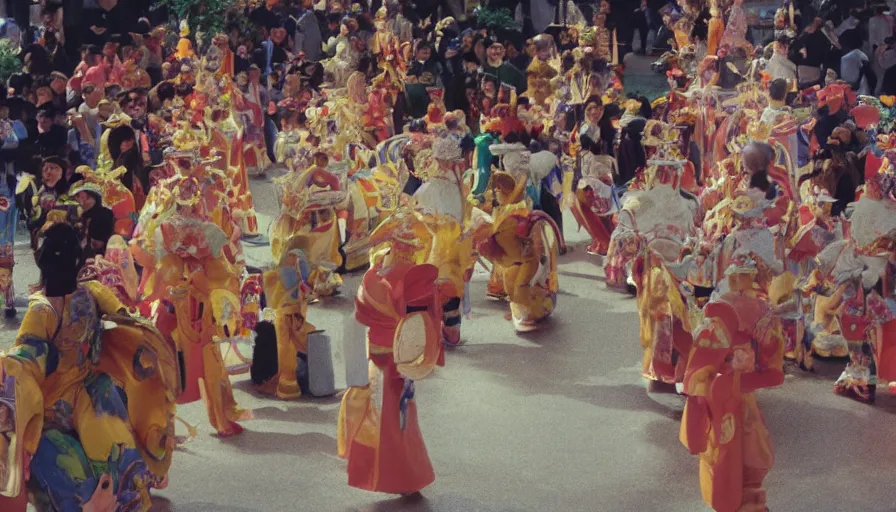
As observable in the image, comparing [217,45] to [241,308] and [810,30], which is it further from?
[241,308]

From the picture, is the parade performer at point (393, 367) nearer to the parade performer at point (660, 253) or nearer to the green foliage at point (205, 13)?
the parade performer at point (660, 253)

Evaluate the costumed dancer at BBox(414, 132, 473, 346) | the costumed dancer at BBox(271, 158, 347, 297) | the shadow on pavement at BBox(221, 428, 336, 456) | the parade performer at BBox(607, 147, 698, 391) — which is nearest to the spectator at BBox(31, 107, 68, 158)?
the costumed dancer at BBox(271, 158, 347, 297)

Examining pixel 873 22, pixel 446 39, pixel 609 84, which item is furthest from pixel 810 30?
pixel 446 39

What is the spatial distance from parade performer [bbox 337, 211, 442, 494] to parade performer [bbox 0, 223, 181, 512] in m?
1.21

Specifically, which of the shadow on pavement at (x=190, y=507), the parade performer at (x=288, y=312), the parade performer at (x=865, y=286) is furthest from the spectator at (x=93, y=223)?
the parade performer at (x=865, y=286)

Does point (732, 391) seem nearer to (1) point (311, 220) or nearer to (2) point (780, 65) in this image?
(1) point (311, 220)

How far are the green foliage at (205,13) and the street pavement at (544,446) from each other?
10.1m

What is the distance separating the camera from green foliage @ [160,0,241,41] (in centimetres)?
2130

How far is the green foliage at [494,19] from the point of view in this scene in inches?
847

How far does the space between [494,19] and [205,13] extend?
3.98m

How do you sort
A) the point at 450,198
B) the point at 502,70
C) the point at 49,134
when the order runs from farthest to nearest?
the point at 502,70 < the point at 49,134 < the point at 450,198

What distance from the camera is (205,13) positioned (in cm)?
2141

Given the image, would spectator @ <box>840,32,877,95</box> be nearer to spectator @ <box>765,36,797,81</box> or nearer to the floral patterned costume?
spectator @ <box>765,36,797,81</box>

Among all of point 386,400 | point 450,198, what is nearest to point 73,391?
point 386,400
